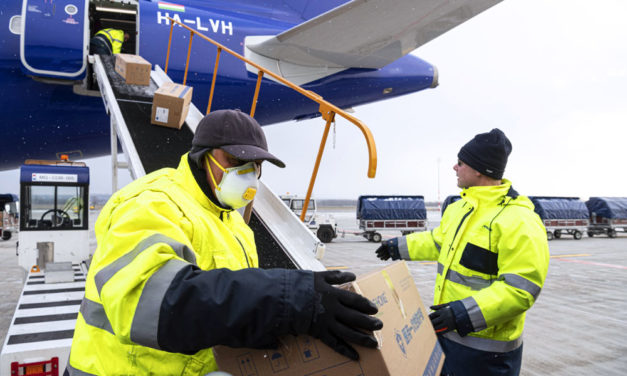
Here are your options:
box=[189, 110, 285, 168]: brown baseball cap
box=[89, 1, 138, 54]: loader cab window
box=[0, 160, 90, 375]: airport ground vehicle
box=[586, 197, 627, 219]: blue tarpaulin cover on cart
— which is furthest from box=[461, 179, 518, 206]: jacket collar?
box=[586, 197, 627, 219]: blue tarpaulin cover on cart

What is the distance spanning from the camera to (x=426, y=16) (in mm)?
5414

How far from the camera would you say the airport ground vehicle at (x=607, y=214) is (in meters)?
21.6

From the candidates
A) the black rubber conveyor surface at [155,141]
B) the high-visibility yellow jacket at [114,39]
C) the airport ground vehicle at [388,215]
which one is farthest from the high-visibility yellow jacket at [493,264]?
the airport ground vehicle at [388,215]

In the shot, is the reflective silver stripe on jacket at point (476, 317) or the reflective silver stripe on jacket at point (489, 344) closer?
the reflective silver stripe on jacket at point (476, 317)

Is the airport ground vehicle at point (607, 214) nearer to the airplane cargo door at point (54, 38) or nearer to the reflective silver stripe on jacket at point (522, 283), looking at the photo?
the reflective silver stripe on jacket at point (522, 283)

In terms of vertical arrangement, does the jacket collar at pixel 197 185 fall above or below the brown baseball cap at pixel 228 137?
below

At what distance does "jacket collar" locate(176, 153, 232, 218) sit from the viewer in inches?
57.5

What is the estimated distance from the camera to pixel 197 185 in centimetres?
147

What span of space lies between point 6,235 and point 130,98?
1703 cm

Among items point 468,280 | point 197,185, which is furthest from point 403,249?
point 197,185

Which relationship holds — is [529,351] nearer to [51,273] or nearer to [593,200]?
[51,273]

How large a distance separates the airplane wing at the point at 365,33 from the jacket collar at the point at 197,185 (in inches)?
162

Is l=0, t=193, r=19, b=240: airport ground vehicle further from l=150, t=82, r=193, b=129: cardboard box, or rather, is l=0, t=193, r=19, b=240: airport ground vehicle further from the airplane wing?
l=150, t=82, r=193, b=129: cardboard box

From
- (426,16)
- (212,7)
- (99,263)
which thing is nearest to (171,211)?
(99,263)
